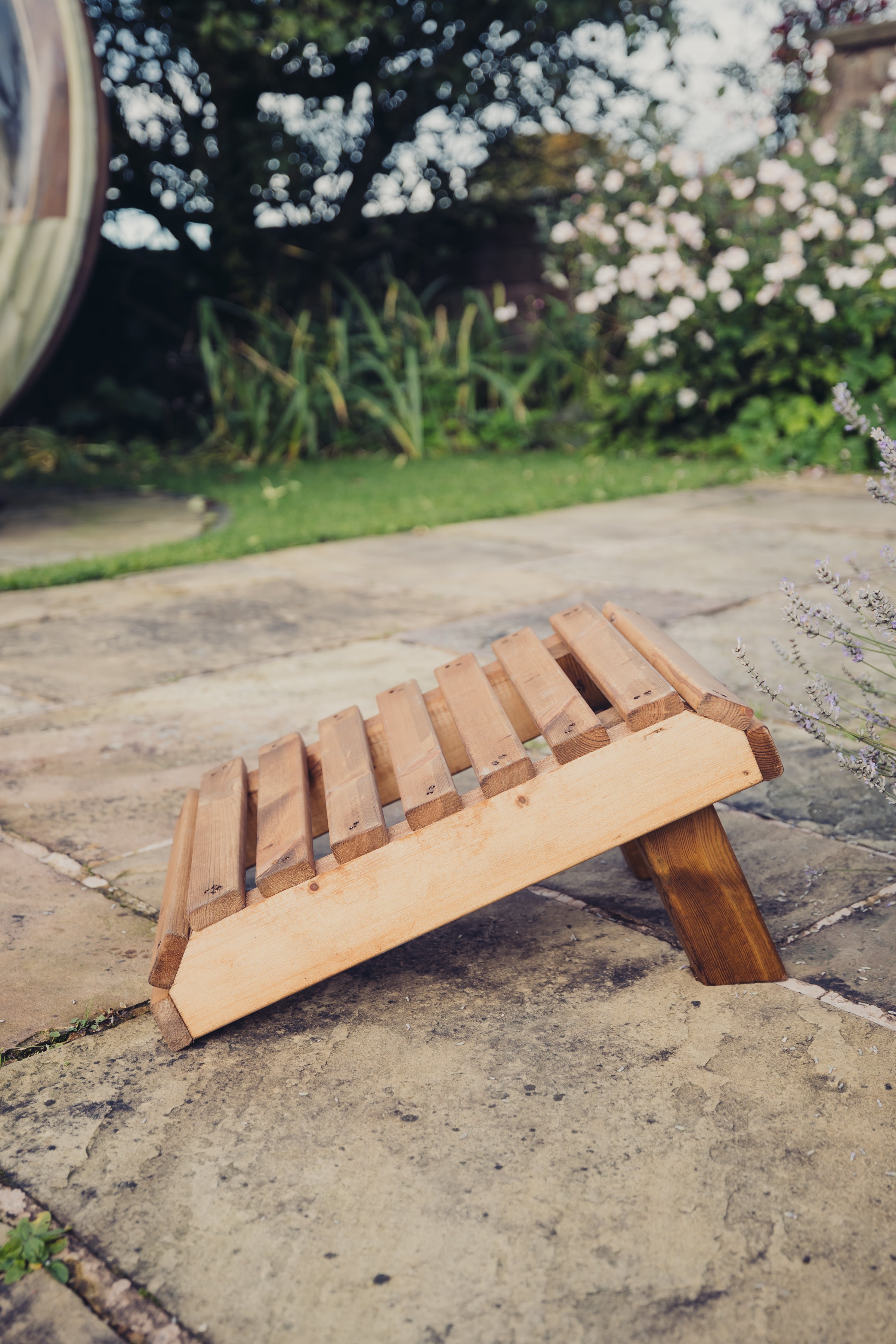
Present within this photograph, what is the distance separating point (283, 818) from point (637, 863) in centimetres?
67

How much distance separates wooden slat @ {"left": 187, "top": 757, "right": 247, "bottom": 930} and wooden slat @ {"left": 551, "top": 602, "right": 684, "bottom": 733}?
59 centimetres

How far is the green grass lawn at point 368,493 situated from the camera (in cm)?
475

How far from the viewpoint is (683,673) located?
5.11 feet

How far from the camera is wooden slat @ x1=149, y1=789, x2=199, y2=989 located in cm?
147

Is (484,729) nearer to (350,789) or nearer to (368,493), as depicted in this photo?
(350,789)

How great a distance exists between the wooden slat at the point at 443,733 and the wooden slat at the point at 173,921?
0.16m

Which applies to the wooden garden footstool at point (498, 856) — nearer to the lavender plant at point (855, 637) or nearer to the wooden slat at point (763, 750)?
the wooden slat at point (763, 750)

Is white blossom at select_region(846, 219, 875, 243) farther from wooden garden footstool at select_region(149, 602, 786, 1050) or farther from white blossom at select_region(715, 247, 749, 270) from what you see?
wooden garden footstool at select_region(149, 602, 786, 1050)

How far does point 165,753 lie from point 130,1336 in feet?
5.38

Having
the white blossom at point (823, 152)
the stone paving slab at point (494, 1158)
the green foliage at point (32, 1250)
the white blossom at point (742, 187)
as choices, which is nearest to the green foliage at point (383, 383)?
the white blossom at point (742, 187)

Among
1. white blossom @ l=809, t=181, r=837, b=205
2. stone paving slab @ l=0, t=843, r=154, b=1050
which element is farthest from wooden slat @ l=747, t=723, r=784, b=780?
white blossom @ l=809, t=181, r=837, b=205

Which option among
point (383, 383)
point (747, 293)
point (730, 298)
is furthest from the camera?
point (383, 383)

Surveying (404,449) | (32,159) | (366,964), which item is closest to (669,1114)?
(366,964)

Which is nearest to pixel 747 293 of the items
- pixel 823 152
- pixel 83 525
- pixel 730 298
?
pixel 730 298
